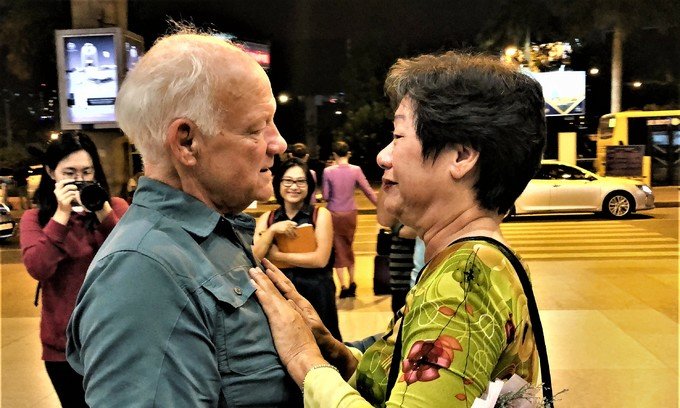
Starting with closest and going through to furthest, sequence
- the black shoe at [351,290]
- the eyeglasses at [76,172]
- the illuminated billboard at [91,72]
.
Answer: the eyeglasses at [76,172] → the illuminated billboard at [91,72] → the black shoe at [351,290]

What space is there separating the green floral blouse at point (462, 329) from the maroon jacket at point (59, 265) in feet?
7.91

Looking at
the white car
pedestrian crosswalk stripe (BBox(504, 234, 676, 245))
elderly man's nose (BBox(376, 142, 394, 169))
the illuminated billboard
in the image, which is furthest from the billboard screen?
elderly man's nose (BBox(376, 142, 394, 169))

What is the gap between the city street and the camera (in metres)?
5.10

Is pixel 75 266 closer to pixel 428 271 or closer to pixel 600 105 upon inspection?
pixel 428 271

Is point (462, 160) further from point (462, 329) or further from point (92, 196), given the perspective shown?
point (92, 196)

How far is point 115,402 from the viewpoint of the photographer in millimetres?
1216

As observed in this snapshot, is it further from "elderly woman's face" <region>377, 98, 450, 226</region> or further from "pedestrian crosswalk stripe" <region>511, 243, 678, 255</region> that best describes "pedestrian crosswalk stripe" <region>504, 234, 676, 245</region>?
"elderly woman's face" <region>377, 98, 450, 226</region>

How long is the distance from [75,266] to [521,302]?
2.61 metres

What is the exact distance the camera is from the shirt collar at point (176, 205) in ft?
4.78

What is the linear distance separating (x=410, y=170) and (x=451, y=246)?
0.21 meters

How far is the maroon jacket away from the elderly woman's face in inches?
88.3

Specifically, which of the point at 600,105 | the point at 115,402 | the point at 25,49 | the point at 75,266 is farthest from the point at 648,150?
the point at 115,402

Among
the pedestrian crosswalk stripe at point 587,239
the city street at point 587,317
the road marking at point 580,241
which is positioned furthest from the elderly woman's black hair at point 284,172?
the pedestrian crosswalk stripe at point 587,239

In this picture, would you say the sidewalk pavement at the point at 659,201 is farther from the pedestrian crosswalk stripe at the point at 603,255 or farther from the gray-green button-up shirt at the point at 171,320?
the gray-green button-up shirt at the point at 171,320
